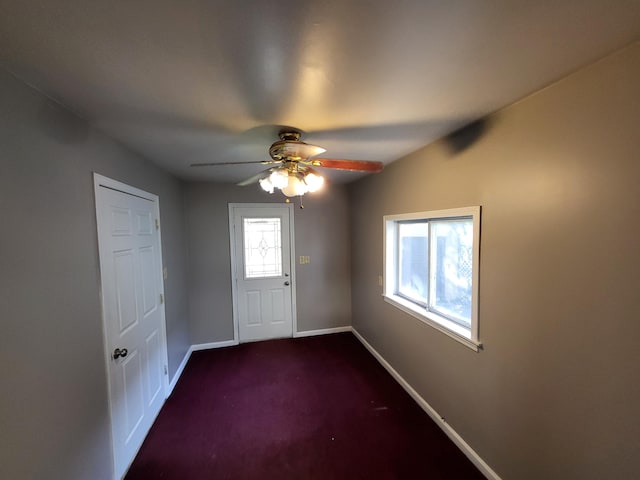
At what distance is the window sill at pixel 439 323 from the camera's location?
1.71m

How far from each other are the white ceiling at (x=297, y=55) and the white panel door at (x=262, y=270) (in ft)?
6.58

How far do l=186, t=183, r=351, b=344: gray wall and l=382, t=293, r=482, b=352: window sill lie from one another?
1286 mm

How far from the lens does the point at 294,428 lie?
204 cm

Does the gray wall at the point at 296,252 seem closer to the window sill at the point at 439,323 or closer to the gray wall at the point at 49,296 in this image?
the window sill at the point at 439,323

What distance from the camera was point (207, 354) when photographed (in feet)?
10.8

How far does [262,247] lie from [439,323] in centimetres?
244

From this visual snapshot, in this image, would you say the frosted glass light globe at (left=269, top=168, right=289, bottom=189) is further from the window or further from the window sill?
the window sill

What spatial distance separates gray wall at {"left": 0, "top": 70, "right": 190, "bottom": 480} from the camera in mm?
954

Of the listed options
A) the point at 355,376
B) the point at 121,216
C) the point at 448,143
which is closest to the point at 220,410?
the point at 355,376

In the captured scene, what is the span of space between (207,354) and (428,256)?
3022 millimetres

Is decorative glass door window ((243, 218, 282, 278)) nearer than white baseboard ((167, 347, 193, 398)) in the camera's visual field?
No

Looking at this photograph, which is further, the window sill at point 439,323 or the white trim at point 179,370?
the white trim at point 179,370

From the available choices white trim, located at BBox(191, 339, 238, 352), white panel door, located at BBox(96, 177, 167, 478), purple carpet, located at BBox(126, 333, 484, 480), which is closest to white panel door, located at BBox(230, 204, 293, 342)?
white trim, located at BBox(191, 339, 238, 352)

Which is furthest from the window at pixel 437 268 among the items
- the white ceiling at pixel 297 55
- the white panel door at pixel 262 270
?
the white panel door at pixel 262 270
